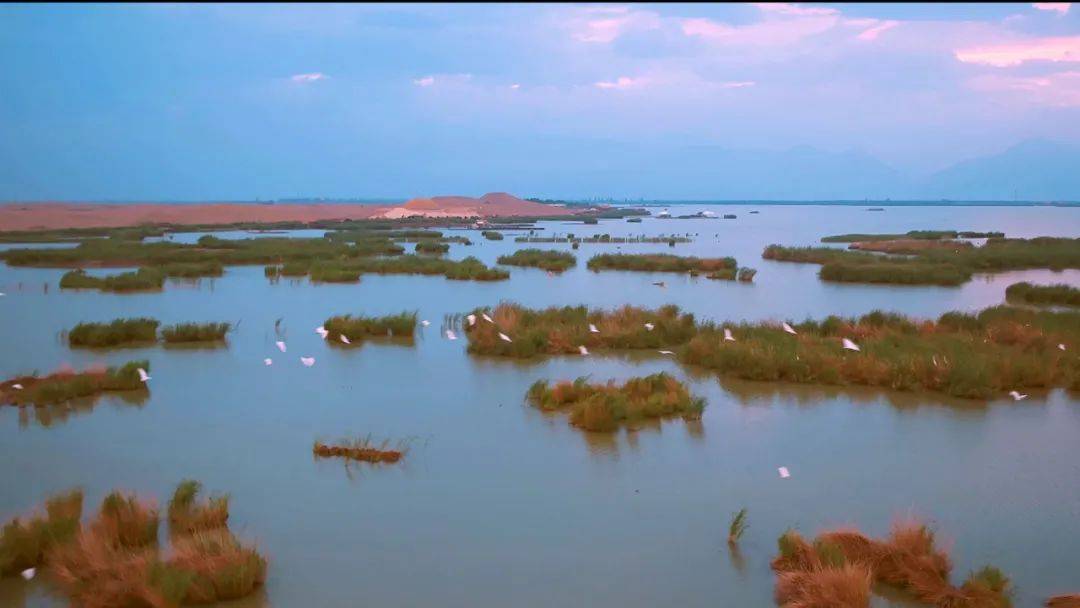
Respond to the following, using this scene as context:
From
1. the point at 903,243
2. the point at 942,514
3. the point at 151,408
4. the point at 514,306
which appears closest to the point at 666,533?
the point at 942,514

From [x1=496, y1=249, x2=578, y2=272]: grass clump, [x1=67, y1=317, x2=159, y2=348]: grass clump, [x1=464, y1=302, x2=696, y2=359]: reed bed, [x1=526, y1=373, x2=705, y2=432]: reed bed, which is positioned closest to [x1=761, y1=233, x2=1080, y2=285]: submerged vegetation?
[x1=496, y1=249, x2=578, y2=272]: grass clump

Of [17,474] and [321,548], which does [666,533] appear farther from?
[17,474]

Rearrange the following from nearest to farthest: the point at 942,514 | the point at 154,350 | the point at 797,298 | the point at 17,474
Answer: the point at 942,514 → the point at 17,474 → the point at 154,350 → the point at 797,298

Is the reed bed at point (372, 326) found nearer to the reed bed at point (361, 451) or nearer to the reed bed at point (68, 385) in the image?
the reed bed at point (68, 385)

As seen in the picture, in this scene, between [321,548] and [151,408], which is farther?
[151,408]

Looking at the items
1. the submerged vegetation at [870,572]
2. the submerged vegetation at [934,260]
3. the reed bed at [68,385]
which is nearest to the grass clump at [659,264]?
the submerged vegetation at [934,260]

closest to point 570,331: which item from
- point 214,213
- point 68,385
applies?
point 68,385
